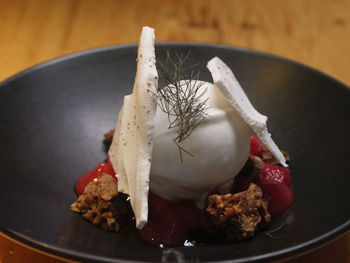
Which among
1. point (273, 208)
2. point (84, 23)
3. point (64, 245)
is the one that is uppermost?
point (84, 23)

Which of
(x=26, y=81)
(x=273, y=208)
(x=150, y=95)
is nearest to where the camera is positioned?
(x=150, y=95)

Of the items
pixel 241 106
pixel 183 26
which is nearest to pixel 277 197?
pixel 241 106

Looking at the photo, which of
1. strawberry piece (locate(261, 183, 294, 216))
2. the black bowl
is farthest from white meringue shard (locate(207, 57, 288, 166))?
the black bowl

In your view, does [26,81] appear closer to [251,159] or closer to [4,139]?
[4,139]

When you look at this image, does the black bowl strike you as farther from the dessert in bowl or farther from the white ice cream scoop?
the white ice cream scoop

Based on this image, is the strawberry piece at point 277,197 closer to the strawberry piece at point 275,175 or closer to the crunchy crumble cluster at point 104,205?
the strawberry piece at point 275,175

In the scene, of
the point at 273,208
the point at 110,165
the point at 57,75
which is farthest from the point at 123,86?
the point at 273,208

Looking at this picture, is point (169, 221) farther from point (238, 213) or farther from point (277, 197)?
point (277, 197)
